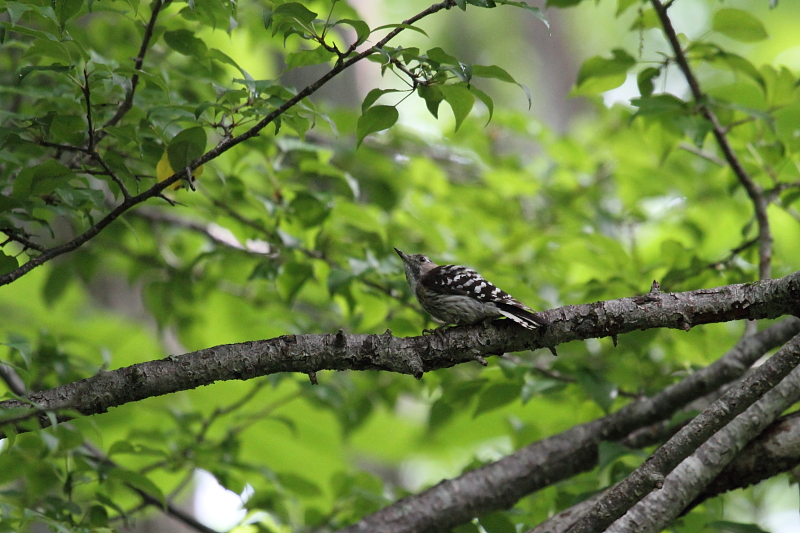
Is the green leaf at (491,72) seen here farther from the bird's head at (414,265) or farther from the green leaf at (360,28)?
the bird's head at (414,265)

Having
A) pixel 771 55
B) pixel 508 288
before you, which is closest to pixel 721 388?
pixel 508 288

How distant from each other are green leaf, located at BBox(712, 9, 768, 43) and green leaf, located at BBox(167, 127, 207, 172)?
2676 millimetres

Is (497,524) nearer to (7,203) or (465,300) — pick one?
(465,300)

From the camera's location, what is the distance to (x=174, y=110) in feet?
9.60

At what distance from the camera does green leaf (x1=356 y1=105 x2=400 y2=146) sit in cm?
256

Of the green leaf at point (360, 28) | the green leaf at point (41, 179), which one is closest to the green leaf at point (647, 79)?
the green leaf at point (360, 28)

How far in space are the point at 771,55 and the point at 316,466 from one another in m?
10.6

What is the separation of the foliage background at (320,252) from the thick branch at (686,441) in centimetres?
45

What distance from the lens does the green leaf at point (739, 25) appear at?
3.35m

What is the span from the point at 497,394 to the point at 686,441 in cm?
109

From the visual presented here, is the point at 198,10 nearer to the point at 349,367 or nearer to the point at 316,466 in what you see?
the point at 349,367

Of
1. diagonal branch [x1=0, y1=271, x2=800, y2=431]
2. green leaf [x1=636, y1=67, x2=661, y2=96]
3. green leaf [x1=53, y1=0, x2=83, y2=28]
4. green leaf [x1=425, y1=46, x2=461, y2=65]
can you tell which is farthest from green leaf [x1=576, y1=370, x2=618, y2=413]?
green leaf [x1=53, y1=0, x2=83, y2=28]

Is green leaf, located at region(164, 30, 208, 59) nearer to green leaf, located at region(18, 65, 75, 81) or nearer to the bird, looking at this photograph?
green leaf, located at region(18, 65, 75, 81)

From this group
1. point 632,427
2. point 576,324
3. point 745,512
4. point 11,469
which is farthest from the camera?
point 745,512
